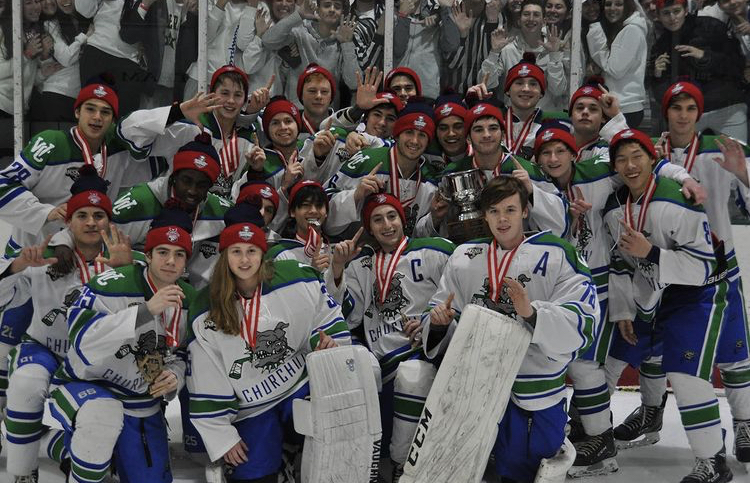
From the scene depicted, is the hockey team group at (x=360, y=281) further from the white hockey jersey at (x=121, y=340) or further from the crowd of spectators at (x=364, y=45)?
the crowd of spectators at (x=364, y=45)

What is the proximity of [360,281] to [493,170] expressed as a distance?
0.70m

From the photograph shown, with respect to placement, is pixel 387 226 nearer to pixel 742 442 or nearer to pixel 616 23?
pixel 742 442

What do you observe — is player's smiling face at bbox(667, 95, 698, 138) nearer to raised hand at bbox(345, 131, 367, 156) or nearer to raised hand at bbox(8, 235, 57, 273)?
raised hand at bbox(345, 131, 367, 156)

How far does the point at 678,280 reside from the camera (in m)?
3.17

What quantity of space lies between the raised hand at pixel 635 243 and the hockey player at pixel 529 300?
292 millimetres

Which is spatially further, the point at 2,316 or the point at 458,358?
the point at 2,316

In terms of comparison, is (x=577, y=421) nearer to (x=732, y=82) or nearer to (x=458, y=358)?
(x=458, y=358)

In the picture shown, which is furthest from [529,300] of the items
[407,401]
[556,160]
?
[556,160]

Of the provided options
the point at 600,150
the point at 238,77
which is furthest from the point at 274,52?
the point at 600,150

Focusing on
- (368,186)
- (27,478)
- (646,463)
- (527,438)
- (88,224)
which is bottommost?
(646,463)

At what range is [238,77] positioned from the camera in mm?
3873

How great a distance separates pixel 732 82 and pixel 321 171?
263 cm

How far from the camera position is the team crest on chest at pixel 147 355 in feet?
9.39

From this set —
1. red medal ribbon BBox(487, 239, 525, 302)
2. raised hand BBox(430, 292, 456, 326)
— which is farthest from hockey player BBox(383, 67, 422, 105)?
raised hand BBox(430, 292, 456, 326)
